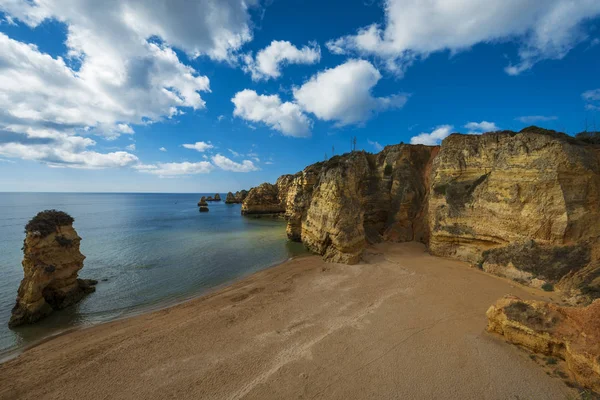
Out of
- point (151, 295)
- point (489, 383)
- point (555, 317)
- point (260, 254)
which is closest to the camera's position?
point (489, 383)

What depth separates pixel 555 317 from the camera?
6.98m

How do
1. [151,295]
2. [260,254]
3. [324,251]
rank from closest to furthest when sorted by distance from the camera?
1. [151,295]
2. [324,251]
3. [260,254]

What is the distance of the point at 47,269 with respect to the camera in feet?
43.1

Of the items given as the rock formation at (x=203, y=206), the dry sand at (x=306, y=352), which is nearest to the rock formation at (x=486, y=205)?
the dry sand at (x=306, y=352)

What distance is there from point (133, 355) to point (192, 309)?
3955mm

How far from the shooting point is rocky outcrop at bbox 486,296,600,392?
5.88 meters

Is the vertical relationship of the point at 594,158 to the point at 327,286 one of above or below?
above

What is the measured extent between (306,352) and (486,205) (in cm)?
1420

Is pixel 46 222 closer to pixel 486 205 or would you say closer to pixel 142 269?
pixel 142 269

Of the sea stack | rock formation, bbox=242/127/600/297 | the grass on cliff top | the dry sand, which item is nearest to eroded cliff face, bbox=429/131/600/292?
rock formation, bbox=242/127/600/297

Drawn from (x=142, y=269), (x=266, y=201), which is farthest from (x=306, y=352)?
(x=266, y=201)

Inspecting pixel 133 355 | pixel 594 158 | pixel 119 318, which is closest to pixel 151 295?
pixel 119 318

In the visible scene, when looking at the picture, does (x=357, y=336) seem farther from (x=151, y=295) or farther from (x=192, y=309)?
(x=151, y=295)

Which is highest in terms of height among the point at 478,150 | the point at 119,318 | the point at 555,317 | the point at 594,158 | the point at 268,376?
the point at 478,150
